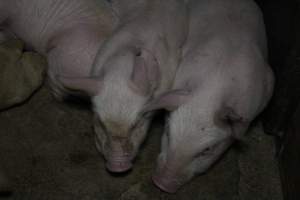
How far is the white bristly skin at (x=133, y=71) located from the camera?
4320 millimetres

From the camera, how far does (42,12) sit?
5445 millimetres

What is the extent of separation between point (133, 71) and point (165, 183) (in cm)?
103

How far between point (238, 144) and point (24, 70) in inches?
91.5

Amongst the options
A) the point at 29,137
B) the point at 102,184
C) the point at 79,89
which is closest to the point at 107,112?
the point at 79,89

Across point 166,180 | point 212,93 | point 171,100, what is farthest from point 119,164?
point 212,93

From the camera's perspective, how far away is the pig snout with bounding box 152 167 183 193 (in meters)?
4.46

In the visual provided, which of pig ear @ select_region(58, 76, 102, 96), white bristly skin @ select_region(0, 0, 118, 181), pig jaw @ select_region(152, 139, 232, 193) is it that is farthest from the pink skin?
pig jaw @ select_region(152, 139, 232, 193)

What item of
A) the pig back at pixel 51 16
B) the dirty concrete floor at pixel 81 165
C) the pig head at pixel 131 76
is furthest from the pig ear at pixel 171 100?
the pig back at pixel 51 16

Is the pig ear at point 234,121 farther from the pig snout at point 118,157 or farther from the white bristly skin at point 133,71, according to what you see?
the pig snout at point 118,157

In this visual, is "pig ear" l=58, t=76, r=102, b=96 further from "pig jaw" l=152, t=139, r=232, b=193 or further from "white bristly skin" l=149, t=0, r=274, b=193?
"pig jaw" l=152, t=139, r=232, b=193

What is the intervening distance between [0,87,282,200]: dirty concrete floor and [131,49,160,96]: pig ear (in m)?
0.92

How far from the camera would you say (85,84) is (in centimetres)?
432

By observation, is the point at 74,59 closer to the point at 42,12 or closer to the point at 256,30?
the point at 42,12

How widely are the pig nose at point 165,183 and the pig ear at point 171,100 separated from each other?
2.05 ft
